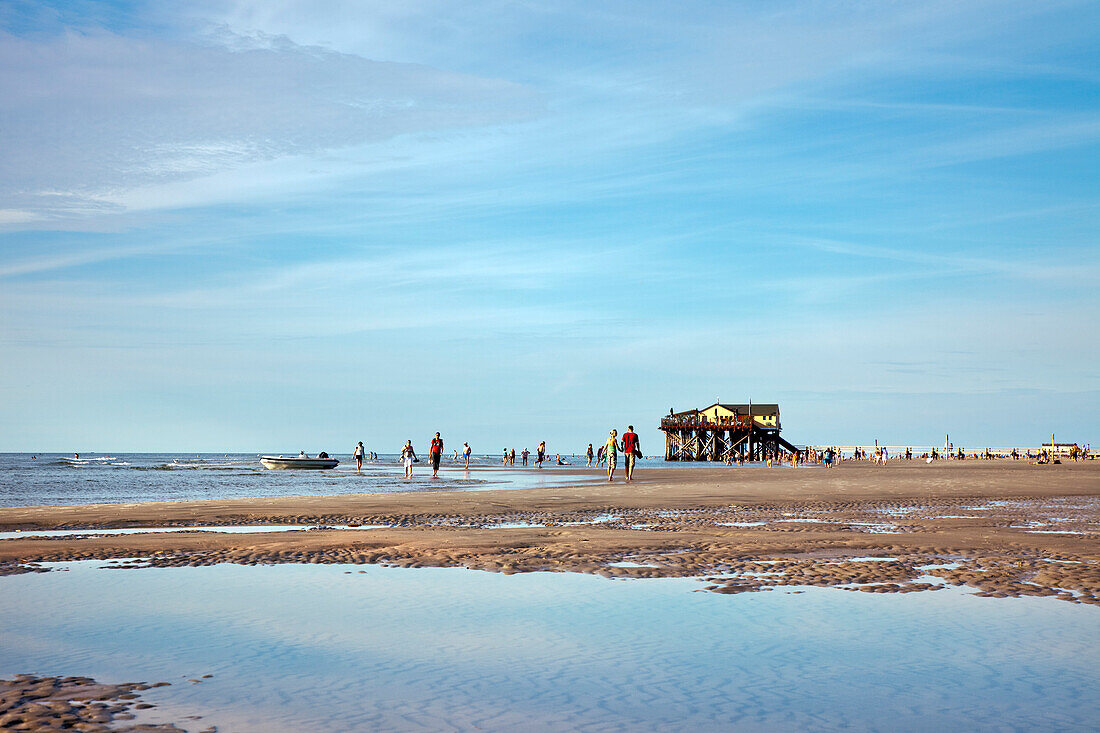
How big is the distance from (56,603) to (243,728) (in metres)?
4.84

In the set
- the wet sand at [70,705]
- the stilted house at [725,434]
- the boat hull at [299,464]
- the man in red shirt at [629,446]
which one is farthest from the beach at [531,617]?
the stilted house at [725,434]

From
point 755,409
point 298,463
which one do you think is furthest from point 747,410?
point 298,463

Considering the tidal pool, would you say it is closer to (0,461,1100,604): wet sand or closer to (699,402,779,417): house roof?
(0,461,1100,604): wet sand

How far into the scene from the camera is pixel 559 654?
21.2 feet

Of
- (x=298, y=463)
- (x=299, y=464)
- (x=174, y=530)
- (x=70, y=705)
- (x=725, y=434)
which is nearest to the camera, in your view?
(x=70, y=705)

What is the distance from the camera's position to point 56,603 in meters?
8.38

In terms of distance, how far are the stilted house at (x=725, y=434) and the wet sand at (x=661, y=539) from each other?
287 ft

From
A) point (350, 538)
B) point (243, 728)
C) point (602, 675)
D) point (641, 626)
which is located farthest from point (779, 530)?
point (243, 728)

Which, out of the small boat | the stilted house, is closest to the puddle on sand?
the small boat

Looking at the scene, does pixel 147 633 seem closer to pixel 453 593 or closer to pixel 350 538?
pixel 453 593

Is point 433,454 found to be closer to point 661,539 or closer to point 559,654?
point 661,539

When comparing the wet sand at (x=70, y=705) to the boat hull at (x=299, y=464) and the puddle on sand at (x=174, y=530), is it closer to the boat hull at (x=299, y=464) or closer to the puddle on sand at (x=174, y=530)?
the puddle on sand at (x=174, y=530)

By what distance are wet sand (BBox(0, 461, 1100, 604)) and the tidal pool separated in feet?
3.55

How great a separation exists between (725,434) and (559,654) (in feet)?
357
